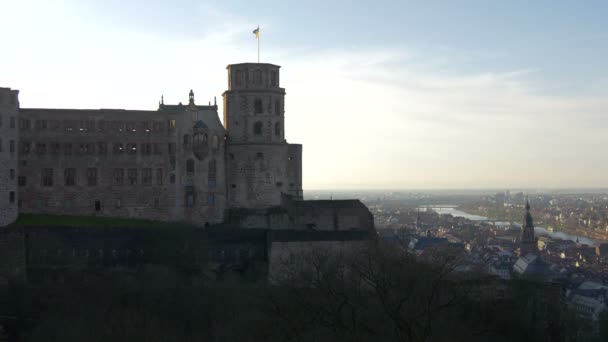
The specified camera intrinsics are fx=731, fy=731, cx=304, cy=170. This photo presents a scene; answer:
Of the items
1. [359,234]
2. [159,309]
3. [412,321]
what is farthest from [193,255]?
[412,321]

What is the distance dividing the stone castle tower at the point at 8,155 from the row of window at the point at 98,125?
2.55m

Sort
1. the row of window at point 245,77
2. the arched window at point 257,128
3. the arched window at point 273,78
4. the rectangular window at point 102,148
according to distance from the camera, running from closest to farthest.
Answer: the rectangular window at point 102,148 < the row of window at point 245,77 < the arched window at point 257,128 < the arched window at point 273,78

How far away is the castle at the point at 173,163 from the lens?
5622 centimetres

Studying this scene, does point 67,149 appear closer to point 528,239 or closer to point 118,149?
point 118,149

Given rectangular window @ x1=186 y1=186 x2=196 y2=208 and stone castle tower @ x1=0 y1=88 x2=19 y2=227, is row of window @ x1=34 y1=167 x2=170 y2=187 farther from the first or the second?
stone castle tower @ x1=0 y1=88 x2=19 y2=227

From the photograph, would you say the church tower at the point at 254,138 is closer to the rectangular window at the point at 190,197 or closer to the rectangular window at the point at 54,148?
the rectangular window at the point at 190,197

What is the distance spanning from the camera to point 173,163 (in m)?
59.3

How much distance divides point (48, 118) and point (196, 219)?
14.0 m

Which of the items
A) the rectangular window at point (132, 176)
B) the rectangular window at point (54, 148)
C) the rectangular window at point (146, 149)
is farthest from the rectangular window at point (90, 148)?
the rectangular window at point (146, 149)

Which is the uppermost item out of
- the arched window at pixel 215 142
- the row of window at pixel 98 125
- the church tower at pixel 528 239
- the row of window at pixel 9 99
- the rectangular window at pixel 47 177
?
the row of window at pixel 9 99

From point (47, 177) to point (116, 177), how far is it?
5.20 m

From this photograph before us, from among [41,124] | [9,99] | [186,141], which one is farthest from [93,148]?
[9,99]

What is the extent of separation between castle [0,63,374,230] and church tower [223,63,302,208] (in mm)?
84

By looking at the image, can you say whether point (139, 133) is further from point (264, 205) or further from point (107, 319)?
point (107, 319)
